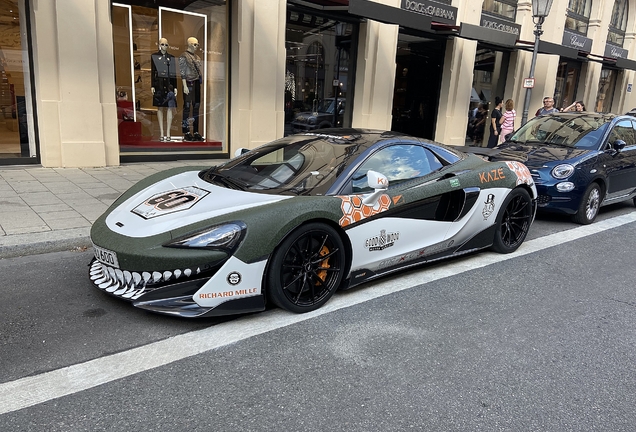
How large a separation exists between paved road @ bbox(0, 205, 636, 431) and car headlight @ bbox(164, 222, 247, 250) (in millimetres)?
616

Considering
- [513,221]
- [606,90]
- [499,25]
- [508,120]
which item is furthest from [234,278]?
[606,90]

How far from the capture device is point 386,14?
11.3 meters

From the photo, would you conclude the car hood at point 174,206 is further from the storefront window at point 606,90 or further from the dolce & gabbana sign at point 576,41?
the storefront window at point 606,90

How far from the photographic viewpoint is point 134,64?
10.2 metres

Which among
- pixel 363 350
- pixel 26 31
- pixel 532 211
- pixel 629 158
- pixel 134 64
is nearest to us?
pixel 363 350

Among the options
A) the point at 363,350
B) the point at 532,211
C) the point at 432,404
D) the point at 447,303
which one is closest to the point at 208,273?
the point at 363,350

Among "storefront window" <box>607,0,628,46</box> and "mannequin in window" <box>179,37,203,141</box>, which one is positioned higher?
"storefront window" <box>607,0,628,46</box>

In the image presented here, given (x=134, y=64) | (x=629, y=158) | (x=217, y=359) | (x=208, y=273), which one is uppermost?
(x=134, y=64)

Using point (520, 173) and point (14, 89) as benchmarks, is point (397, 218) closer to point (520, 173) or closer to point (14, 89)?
point (520, 173)

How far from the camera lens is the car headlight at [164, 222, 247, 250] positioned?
3.26 m

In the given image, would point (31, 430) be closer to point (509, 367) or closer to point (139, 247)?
point (139, 247)

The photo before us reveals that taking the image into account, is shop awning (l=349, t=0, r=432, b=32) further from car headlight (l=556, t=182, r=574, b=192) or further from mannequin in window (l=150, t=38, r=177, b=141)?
car headlight (l=556, t=182, r=574, b=192)

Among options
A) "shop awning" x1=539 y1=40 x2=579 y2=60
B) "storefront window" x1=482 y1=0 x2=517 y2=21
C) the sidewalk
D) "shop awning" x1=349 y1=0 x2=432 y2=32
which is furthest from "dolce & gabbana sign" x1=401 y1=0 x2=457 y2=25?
the sidewalk

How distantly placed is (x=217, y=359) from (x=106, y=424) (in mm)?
778
